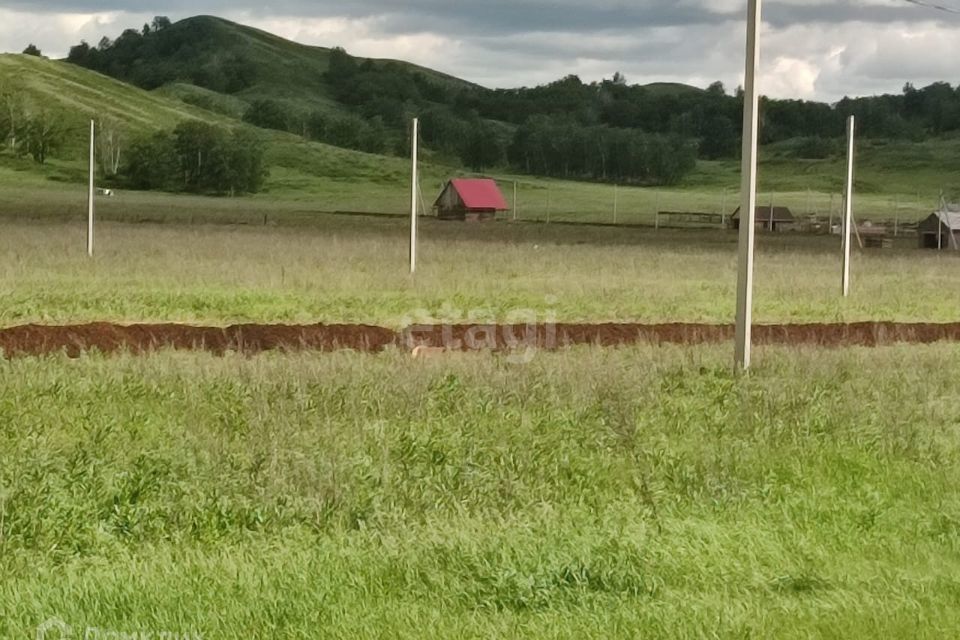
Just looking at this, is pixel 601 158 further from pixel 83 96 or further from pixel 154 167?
pixel 83 96

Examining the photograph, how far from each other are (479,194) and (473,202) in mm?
1233

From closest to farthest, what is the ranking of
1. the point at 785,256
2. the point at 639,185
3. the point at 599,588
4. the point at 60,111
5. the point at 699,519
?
the point at 599,588 → the point at 699,519 → the point at 785,256 → the point at 60,111 → the point at 639,185

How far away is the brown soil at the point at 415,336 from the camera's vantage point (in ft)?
61.6

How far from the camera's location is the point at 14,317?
22094mm

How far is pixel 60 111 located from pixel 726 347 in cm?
13643

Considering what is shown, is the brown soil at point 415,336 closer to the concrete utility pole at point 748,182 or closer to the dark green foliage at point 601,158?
the concrete utility pole at point 748,182

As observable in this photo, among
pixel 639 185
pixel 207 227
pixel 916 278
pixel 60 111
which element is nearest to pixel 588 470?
pixel 916 278

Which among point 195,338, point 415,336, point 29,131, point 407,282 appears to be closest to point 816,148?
point 29,131

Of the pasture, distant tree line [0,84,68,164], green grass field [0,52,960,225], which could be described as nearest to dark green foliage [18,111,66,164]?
distant tree line [0,84,68,164]

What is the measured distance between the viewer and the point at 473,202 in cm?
9700

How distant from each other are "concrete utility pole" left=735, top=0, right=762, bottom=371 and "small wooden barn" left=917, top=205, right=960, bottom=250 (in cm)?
6098

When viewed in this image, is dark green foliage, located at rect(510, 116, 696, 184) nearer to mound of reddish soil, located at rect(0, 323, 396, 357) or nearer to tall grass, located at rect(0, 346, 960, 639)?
mound of reddish soil, located at rect(0, 323, 396, 357)

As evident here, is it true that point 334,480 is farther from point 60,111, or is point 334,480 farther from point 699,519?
point 60,111

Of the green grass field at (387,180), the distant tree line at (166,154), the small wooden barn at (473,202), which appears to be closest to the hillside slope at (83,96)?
the green grass field at (387,180)
